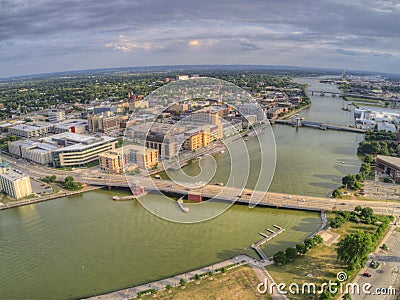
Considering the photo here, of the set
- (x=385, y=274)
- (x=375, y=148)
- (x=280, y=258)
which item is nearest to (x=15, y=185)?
(x=280, y=258)

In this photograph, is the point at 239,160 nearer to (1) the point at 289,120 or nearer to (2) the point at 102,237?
(2) the point at 102,237

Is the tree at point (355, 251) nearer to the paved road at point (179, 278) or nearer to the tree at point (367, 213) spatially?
the paved road at point (179, 278)

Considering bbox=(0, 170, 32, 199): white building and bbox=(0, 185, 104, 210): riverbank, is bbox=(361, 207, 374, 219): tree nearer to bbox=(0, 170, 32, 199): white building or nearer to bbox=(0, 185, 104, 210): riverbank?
bbox=(0, 185, 104, 210): riverbank

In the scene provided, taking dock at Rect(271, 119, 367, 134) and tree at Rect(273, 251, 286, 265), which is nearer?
tree at Rect(273, 251, 286, 265)

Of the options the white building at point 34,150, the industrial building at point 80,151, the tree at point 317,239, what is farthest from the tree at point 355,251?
the white building at point 34,150

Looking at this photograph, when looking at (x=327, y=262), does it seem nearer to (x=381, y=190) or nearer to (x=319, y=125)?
(x=381, y=190)

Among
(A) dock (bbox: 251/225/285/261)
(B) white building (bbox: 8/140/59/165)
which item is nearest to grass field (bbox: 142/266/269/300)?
(A) dock (bbox: 251/225/285/261)
